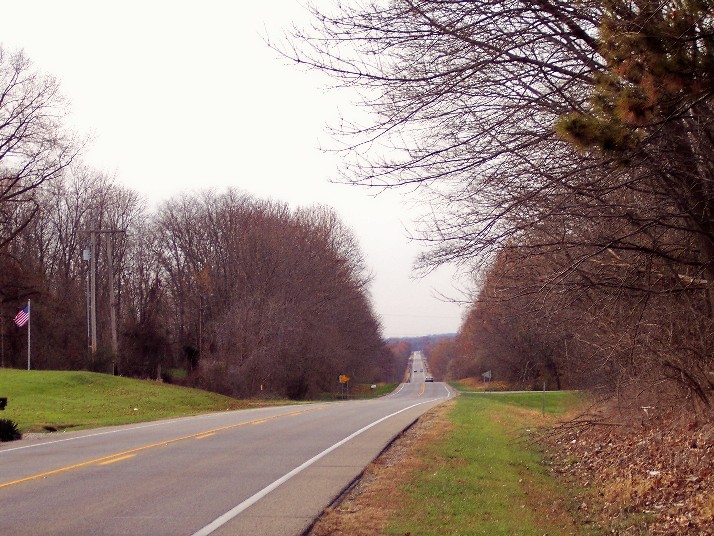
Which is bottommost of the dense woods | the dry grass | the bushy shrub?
the dry grass

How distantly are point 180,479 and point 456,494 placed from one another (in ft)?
13.6

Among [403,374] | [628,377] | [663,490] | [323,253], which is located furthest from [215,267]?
[403,374]

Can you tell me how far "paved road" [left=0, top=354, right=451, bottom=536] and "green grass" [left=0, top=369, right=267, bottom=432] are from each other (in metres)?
5.61

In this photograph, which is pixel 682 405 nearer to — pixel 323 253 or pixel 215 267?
pixel 323 253

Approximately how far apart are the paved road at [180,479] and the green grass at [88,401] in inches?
221

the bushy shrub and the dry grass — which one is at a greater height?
the bushy shrub


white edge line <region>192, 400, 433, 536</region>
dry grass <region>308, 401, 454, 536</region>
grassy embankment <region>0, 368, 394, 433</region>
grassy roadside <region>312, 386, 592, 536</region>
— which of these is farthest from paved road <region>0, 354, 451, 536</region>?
grassy embankment <region>0, 368, 394, 433</region>

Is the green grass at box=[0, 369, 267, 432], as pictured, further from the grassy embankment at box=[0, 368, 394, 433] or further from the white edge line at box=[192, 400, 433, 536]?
the white edge line at box=[192, 400, 433, 536]

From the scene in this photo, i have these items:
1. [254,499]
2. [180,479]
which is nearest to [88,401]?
[180,479]

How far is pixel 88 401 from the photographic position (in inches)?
1260

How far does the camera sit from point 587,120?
24.1 feet

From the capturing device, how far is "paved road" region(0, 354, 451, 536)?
822cm

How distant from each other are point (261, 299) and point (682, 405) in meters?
43.7

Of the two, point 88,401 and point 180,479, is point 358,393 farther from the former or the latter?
point 180,479
